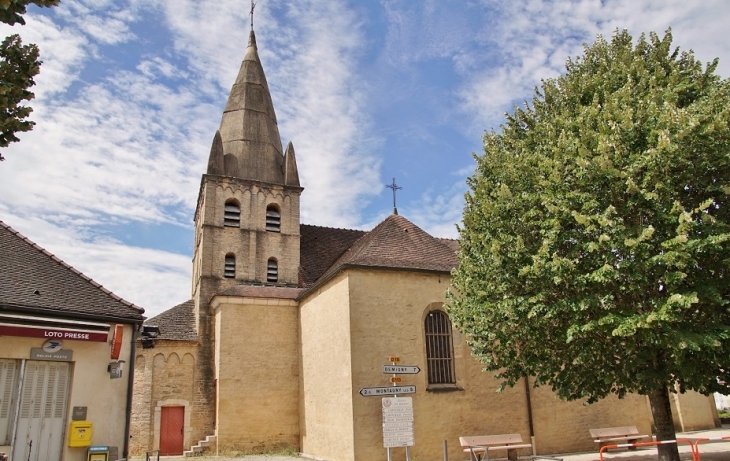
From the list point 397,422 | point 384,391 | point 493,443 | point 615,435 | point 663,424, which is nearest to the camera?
point 663,424

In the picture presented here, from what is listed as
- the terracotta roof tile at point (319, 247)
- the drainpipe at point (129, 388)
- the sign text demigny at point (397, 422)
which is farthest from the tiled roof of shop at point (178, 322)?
the sign text demigny at point (397, 422)

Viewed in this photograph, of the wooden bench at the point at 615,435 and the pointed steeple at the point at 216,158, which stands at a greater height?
the pointed steeple at the point at 216,158

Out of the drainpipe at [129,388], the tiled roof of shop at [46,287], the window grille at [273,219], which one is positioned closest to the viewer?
the tiled roof of shop at [46,287]

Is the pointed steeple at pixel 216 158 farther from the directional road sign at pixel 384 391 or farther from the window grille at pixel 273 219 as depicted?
the directional road sign at pixel 384 391

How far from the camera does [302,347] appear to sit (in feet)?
69.1

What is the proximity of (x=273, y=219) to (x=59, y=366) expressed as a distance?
14.0 m

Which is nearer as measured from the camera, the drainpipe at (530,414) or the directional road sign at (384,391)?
the directional road sign at (384,391)

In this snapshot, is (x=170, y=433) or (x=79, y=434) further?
(x=170, y=433)

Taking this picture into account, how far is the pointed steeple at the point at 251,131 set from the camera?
25.3 metres

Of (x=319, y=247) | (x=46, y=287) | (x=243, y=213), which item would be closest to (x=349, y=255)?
(x=319, y=247)

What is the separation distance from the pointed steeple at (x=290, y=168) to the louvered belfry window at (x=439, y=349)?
1079 centimetres

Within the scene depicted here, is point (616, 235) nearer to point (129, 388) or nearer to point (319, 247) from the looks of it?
point (129, 388)

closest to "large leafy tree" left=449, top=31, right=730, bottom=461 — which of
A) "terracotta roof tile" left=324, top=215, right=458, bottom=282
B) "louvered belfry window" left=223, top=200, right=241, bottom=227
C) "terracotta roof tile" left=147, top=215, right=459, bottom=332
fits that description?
"terracotta roof tile" left=324, top=215, right=458, bottom=282

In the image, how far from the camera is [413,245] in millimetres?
19250
